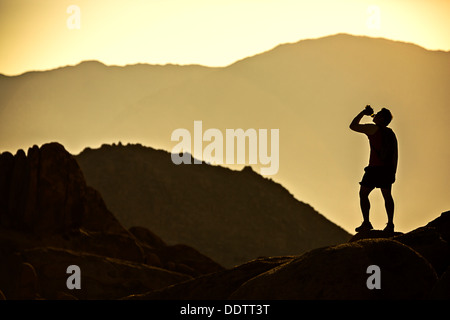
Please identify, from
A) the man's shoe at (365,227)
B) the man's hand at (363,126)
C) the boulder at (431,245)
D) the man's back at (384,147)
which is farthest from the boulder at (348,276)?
the man's hand at (363,126)

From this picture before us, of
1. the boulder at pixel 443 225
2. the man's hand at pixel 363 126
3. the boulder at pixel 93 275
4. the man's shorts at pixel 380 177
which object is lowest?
the boulder at pixel 93 275

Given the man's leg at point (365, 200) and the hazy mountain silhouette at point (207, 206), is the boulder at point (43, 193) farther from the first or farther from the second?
the hazy mountain silhouette at point (207, 206)

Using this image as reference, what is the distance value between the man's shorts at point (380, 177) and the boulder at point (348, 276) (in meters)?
1.79

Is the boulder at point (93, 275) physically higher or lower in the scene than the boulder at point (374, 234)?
lower

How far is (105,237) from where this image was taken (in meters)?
51.1

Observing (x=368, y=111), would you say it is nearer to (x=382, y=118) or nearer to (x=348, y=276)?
(x=382, y=118)

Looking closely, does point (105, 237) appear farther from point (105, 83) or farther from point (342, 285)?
point (342, 285)

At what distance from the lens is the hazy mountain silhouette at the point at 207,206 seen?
92250mm

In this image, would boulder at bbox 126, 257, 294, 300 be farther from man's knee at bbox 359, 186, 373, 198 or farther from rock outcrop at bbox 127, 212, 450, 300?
man's knee at bbox 359, 186, 373, 198

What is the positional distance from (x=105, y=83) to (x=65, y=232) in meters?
30.1

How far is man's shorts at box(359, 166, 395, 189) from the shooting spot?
53.1 feet

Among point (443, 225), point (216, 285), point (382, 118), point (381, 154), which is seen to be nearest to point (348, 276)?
point (381, 154)

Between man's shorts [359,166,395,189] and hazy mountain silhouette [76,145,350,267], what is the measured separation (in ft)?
225
